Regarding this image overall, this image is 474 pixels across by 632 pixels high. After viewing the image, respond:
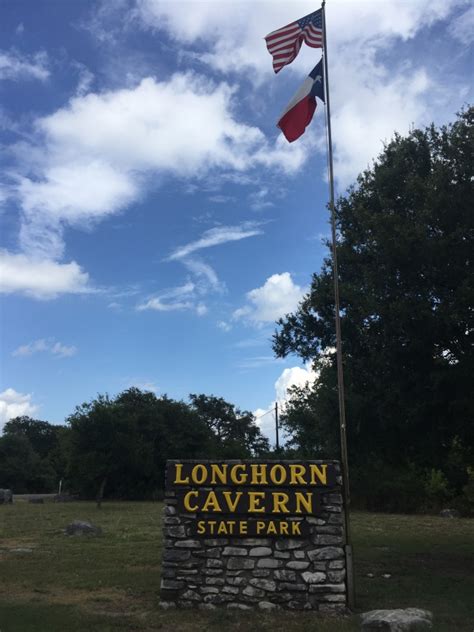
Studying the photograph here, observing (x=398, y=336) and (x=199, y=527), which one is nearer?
(x=199, y=527)

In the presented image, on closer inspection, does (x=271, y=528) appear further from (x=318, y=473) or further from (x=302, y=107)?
(x=302, y=107)

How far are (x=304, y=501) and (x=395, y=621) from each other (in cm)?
208

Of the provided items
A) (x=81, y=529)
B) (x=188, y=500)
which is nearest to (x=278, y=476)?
(x=188, y=500)

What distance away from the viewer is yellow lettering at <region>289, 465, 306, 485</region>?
355 inches

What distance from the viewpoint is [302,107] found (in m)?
10.2

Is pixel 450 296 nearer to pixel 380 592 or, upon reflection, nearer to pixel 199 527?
pixel 380 592

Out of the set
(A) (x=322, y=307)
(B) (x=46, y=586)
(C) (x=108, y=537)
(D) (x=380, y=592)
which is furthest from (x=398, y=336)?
(C) (x=108, y=537)

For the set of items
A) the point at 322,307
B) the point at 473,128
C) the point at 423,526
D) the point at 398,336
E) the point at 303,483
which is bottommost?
the point at 423,526

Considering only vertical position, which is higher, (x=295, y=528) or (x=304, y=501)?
(x=304, y=501)

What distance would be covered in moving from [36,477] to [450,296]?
209ft

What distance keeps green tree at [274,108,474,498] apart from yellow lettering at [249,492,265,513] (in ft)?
12.2

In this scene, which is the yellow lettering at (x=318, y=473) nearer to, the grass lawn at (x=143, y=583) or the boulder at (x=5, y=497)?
the grass lawn at (x=143, y=583)

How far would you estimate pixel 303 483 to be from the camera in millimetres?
9008

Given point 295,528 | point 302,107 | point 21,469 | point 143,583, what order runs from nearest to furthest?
point 295,528
point 302,107
point 143,583
point 21,469
